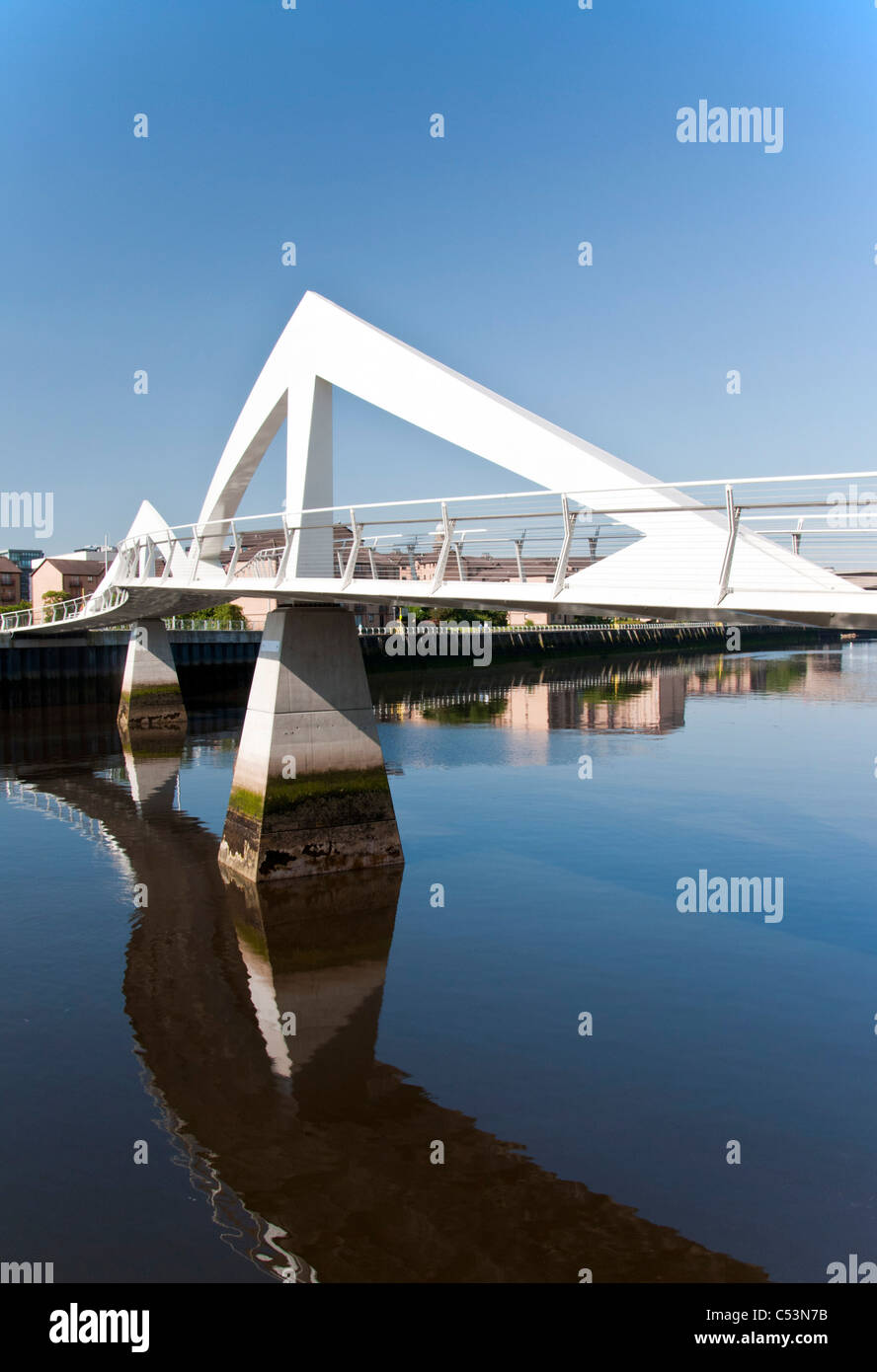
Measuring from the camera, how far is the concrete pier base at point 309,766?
57.8 ft

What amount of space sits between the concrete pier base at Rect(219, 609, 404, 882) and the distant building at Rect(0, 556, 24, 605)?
97.5m

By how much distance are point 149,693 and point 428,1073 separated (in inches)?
1288

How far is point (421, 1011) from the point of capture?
1239cm

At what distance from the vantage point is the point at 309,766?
58.4 ft

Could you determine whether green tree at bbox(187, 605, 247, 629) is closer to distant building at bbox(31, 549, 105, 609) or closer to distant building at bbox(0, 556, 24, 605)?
distant building at bbox(31, 549, 105, 609)

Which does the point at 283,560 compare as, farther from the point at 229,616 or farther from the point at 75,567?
the point at 75,567

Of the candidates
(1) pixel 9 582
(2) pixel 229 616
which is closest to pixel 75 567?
(1) pixel 9 582

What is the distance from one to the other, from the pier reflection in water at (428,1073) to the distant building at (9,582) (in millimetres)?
94847

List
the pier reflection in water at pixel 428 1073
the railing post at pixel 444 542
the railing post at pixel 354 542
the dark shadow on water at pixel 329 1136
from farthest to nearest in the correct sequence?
the railing post at pixel 354 542 < the railing post at pixel 444 542 < the pier reflection in water at pixel 428 1073 < the dark shadow on water at pixel 329 1136

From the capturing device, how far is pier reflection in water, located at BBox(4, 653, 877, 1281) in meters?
8.02

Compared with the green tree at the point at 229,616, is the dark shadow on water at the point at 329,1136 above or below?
below

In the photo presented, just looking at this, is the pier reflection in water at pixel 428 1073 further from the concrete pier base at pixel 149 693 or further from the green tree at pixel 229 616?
the green tree at pixel 229 616
